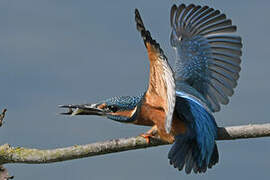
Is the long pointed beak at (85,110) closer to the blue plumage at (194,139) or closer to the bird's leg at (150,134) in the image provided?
the bird's leg at (150,134)

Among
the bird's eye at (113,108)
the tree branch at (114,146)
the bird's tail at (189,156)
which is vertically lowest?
the bird's tail at (189,156)

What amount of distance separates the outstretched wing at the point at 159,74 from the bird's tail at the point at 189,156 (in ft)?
1.50

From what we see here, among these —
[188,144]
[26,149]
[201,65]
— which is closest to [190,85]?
[201,65]

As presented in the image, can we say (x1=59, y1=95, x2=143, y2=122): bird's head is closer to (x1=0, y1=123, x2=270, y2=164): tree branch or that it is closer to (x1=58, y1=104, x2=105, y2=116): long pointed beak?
(x1=58, y1=104, x2=105, y2=116): long pointed beak

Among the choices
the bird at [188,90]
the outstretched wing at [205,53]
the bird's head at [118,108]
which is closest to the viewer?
the bird at [188,90]

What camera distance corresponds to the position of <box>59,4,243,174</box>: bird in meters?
3.43

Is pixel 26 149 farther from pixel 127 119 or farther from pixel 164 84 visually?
pixel 164 84

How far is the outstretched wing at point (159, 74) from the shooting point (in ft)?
10.3

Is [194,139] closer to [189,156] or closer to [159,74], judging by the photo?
[189,156]

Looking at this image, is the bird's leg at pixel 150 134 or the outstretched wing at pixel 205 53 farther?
the outstretched wing at pixel 205 53

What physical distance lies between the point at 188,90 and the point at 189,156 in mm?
529

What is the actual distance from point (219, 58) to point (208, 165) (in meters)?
1.19

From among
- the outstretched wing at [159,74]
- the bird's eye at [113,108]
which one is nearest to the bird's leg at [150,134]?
the bird's eye at [113,108]

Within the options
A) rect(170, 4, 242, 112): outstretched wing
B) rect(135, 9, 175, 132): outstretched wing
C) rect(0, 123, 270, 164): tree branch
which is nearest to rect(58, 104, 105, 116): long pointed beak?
rect(0, 123, 270, 164): tree branch
